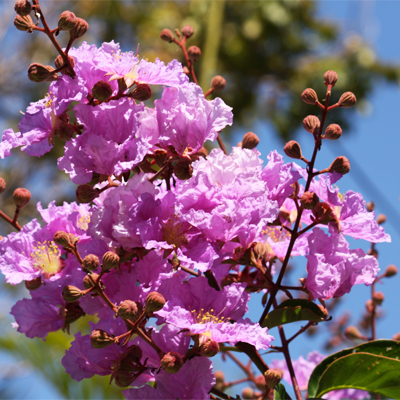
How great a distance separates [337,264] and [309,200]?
11 centimetres

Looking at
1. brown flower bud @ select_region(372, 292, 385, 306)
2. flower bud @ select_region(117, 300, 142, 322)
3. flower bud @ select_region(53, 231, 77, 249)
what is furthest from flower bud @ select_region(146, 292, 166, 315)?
brown flower bud @ select_region(372, 292, 385, 306)

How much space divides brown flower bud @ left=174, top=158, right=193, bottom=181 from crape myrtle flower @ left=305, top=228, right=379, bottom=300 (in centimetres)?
21

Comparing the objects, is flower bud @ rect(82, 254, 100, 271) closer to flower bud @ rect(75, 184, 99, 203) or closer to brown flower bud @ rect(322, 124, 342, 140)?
flower bud @ rect(75, 184, 99, 203)

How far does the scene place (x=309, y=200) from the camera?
0.73m

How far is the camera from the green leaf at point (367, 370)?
0.72m

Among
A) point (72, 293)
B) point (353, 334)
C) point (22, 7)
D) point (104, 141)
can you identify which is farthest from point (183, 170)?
point (353, 334)

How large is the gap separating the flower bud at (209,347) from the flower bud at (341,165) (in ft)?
1.03

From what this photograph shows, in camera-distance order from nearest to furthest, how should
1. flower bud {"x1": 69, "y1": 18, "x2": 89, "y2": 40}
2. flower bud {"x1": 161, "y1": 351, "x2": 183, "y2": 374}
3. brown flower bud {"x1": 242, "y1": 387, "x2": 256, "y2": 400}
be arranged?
flower bud {"x1": 161, "y1": 351, "x2": 183, "y2": 374} < flower bud {"x1": 69, "y1": 18, "x2": 89, "y2": 40} < brown flower bud {"x1": 242, "y1": 387, "x2": 256, "y2": 400}

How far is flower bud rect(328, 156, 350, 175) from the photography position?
0.75 meters

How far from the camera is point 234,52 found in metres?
8.38

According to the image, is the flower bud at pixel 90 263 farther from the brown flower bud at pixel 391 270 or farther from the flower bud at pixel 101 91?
the brown flower bud at pixel 391 270

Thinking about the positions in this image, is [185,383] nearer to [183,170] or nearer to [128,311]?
[128,311]

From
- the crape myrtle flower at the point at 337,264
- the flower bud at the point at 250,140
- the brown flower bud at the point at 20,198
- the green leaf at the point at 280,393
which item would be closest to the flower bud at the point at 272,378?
the green leaf at the point at 280,393

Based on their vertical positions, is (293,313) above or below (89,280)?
above
